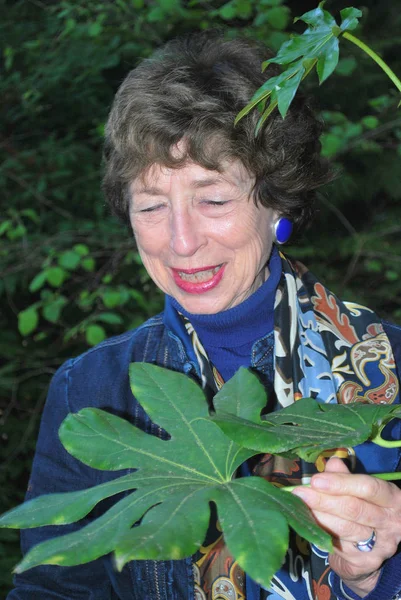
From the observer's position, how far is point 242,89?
1.48 m

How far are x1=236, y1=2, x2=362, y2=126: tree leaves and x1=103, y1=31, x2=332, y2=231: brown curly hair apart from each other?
47cm

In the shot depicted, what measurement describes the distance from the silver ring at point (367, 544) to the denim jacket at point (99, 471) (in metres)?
0.47

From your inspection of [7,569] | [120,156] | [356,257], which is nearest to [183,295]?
[120,156]

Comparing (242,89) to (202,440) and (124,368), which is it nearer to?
(124,368)

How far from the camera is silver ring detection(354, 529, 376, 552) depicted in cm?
98

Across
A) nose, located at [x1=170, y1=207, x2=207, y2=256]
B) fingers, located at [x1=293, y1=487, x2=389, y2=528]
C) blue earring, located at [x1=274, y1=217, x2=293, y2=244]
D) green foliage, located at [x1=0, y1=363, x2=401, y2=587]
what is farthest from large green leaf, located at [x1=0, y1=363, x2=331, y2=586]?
blue earring, located at [x1=274, y1=217, x2=293, y2=244]

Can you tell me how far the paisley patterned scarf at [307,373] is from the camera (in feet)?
4.69

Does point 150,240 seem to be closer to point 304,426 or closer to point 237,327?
point 237,327

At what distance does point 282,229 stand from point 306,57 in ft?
2.31

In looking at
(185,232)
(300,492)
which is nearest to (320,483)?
(300,492)

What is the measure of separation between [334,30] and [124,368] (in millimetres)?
917

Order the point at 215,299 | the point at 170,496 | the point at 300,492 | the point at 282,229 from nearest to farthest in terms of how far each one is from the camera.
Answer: the point at 170,496, the point at 300,492, the point at 215,299, the point at 282,229

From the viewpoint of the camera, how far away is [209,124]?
4.71 feet

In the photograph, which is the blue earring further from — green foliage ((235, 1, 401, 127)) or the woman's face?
green foliage ((235, 1, 401, 127))
